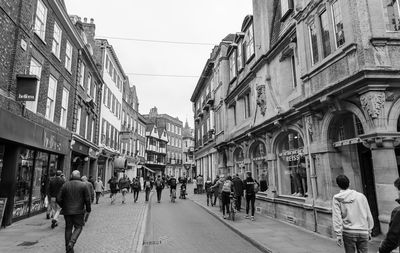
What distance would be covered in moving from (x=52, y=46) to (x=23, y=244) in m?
9.44

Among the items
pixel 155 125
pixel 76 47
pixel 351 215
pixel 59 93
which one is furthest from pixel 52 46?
pixel 155 125

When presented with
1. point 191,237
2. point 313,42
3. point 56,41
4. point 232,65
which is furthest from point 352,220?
point 232,65

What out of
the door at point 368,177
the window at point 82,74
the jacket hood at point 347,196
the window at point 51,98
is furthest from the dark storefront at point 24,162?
the door at point 368,177

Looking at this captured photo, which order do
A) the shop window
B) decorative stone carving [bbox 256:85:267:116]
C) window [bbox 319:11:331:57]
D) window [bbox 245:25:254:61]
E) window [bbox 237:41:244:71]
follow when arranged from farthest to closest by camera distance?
window [bbox 237:41:244:71]
window [bbox 245:25:254:61]
decorative stone carving [bbox 256:85:267:116]
the shop window
window [bbox 319:11:331:57]

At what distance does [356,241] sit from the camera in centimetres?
415

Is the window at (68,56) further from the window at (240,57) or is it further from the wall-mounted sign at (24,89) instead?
the window at (240,57)

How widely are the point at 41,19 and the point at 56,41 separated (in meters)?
1.90

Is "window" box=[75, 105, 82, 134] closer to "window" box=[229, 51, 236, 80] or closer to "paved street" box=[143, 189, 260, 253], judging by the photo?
"paved street" box=[143, 189, 260, 253]

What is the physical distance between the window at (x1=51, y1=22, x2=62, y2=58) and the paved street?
928 cm

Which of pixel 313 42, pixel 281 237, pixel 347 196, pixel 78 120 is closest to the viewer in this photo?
pixel 347 196

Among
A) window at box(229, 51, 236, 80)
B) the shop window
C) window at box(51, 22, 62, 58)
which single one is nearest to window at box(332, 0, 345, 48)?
the shop window

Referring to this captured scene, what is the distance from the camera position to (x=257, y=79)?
543 inches

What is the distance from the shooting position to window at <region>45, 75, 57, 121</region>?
1317 cm

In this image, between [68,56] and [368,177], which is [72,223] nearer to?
[368,177]
